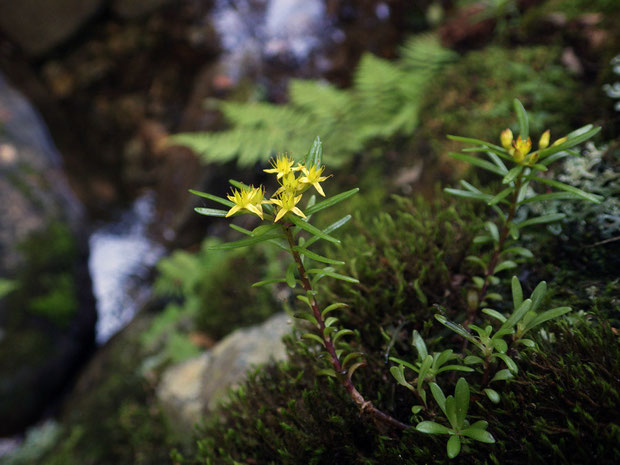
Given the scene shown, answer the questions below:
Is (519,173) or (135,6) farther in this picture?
(135,6)

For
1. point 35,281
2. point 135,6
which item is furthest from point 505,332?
point 135,6

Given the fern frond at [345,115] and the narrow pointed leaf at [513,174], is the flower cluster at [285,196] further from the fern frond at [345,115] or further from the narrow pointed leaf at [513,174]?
the fern frond at [345,115]

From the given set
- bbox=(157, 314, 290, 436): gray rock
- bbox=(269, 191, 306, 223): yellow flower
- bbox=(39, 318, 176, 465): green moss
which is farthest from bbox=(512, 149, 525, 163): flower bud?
bbox=(39, 318, 176, 465): green moss

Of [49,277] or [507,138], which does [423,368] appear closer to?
[507,138]

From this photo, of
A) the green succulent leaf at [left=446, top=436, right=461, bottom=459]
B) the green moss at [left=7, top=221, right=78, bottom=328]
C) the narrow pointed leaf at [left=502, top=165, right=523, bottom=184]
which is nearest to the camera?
the green succulent leaf at [left=446, top=436, right=461, bottom=459]

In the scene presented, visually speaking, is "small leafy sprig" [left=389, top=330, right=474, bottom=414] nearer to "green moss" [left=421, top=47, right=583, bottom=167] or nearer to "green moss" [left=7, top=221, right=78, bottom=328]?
"green moss" [left=421, top=47, right=583, bottom=167]

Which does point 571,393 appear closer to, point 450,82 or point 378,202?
point 378,202

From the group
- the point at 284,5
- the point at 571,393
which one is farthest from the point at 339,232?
the point at 284,5
